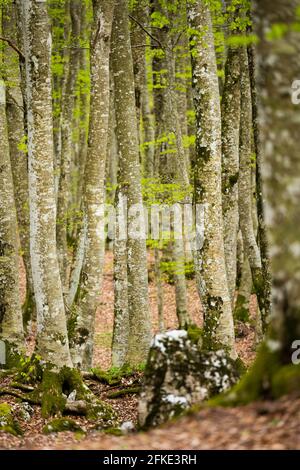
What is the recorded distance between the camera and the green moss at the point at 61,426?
8.35m

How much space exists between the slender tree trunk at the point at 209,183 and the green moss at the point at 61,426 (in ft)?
8.67

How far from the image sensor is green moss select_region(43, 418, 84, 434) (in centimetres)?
835

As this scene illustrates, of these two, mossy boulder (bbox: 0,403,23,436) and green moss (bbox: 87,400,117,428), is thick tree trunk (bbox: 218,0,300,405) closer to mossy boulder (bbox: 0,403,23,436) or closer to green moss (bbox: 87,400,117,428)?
mossy boulder (bbox: 0,403,23,436)

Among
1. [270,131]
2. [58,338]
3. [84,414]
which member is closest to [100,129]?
[58,338]

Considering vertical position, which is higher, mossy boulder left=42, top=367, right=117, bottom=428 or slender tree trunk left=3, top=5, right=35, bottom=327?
slender tree trunk left=3, top=5, right=35, bottom=327

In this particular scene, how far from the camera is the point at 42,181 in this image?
9422mm

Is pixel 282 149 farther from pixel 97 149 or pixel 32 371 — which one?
pixel 32 371

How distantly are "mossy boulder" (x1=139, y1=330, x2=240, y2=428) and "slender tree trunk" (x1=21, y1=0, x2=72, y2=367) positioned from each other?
3.14 m

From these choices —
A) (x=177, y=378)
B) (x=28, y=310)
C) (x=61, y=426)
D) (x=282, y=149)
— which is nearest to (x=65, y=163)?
(x=28, y=310)

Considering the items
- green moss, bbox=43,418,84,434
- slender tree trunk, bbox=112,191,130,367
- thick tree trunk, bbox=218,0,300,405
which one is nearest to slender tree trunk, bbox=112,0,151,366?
slender tree trunk, bbox=112,191,130,367

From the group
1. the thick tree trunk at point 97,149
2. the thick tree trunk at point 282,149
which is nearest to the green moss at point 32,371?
the thick tree trunk at point 97,149

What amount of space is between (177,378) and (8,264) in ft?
22.2
